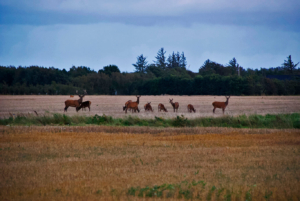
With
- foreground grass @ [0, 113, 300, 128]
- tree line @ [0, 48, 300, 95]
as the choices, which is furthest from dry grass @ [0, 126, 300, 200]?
tree line @ [0, 48, 300, 95]

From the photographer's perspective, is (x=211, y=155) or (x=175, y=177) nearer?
(x=175, y=177)

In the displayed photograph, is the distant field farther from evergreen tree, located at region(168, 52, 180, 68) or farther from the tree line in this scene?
evergreen tree, located at region(168, 52, 180, 68)

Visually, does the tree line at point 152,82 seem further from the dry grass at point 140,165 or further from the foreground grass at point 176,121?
the dry grass at point 140,165

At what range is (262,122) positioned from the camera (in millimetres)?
21969

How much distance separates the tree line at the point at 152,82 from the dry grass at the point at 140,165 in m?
51.9

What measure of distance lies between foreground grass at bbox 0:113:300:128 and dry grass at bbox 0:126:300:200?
4.14 meters

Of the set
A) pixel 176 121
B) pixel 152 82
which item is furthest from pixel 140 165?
pixel 152 82

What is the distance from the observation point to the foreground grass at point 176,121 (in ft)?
71.4

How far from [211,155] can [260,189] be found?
4194 millimetres

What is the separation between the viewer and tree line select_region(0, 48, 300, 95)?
222ft

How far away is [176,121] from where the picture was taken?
2211 centimetres

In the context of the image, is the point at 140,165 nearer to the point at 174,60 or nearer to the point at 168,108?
the point at 168,108

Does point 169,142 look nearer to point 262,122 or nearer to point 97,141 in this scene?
point 97,141

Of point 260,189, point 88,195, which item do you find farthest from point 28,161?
point 260,189
